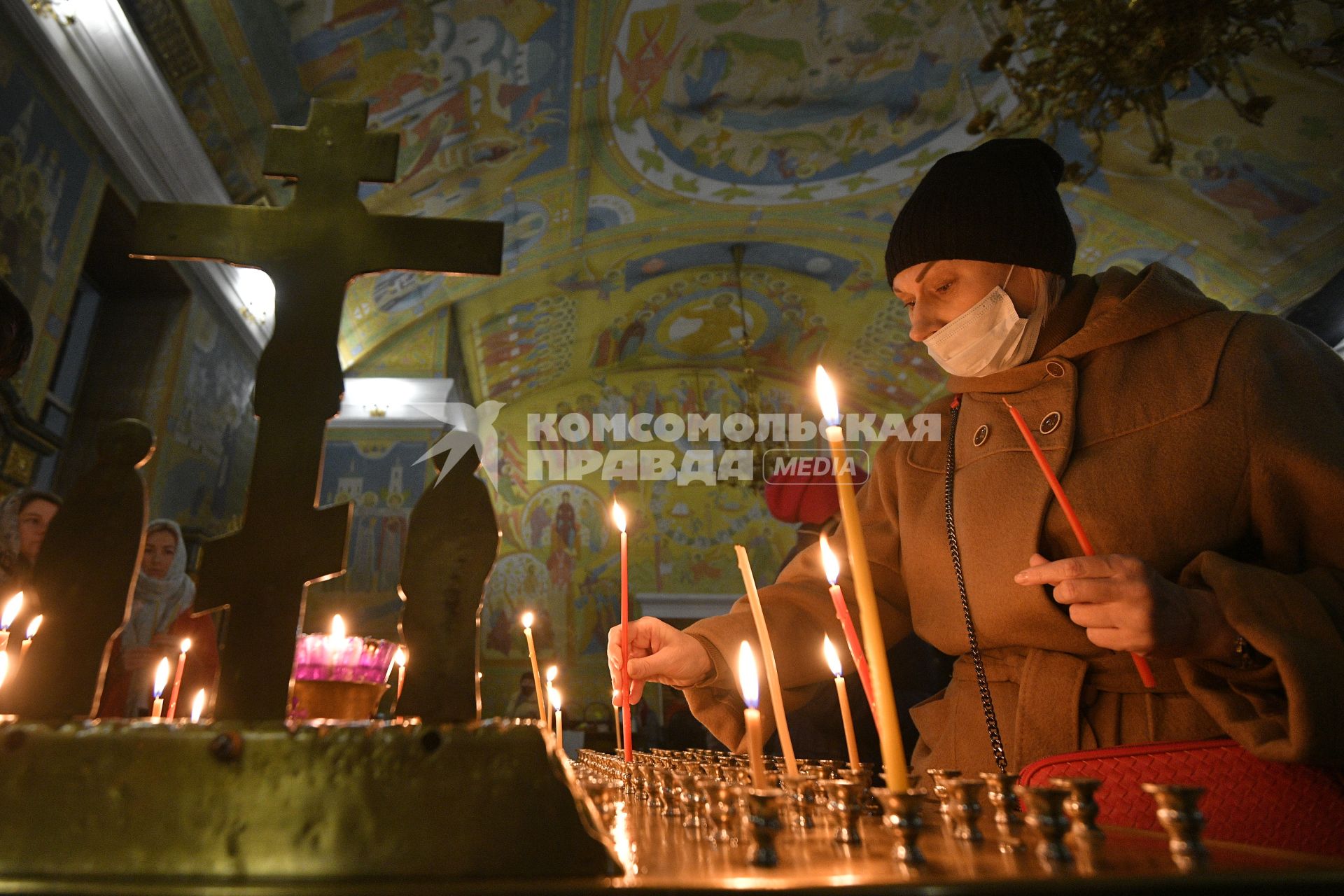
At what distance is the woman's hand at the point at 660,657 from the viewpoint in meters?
1.55

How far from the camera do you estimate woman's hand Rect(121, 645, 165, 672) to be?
4.21 metres

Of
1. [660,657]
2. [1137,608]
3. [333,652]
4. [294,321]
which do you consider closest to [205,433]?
[660,657]

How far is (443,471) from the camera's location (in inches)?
28.6

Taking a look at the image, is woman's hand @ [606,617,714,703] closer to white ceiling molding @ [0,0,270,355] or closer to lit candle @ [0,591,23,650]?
lit candle @ [0,591,23,650]

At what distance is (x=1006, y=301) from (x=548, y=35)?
638cm

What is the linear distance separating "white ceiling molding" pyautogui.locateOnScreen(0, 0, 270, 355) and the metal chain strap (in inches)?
149

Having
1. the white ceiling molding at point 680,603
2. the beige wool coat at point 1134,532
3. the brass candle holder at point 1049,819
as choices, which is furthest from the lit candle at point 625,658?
the white ceiling molding at point 680,603

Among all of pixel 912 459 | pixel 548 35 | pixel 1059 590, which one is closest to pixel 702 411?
pixel 548 35

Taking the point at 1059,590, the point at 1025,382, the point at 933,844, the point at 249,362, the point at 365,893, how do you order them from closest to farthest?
the point at 365,893 → the point at 933,844 → the point at 1059,590 → the point at 1025,382 → the point at 249,362

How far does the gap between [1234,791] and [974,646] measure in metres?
0.50

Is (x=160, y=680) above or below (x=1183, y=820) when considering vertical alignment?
above

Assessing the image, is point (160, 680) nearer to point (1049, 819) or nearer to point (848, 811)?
point (848, 811)

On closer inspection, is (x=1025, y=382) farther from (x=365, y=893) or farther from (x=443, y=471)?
(x=365, y=893)

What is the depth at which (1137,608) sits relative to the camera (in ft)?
3.48
